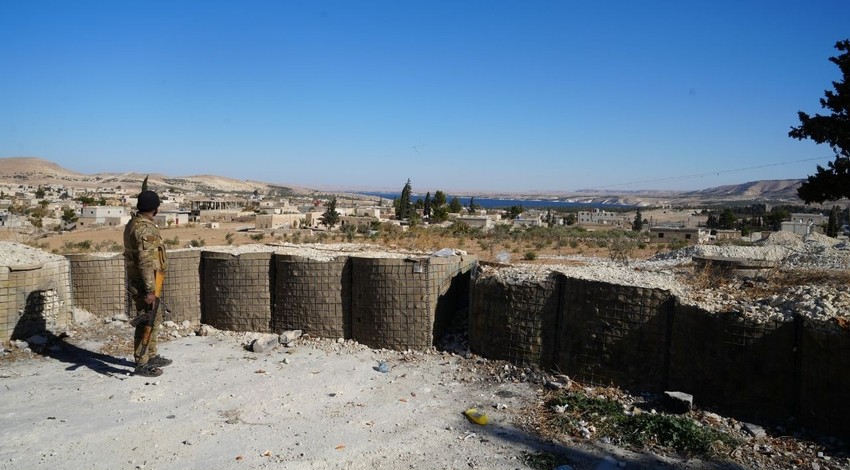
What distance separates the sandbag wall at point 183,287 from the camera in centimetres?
812

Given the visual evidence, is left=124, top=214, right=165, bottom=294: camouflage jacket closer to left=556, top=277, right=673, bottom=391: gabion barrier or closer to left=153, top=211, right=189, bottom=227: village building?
left=556, top=277, right=673, bottom=391: gabion barrier

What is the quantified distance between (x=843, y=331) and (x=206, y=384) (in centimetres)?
624

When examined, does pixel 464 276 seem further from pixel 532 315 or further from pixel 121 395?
pixel 121 395

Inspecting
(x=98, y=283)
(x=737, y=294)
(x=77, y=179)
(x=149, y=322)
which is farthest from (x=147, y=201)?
(x=77, y=179)

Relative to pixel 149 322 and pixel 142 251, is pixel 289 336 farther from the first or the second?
pixel 142 251

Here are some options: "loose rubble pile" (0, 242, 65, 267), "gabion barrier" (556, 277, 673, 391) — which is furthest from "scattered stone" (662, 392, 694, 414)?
"loose rubble pile" (0, 242, 65, 267)

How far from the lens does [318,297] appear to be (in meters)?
7.65

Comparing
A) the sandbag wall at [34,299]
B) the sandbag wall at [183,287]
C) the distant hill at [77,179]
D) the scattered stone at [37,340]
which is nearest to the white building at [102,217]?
the sandbag wall at [34,299]

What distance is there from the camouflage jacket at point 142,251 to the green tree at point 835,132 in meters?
14.7

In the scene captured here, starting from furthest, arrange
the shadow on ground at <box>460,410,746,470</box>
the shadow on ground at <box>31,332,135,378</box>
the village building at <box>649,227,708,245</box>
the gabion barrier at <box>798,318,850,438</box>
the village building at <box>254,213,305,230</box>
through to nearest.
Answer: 1. the village building at <box>254,213,305,230</box>
2. the village building at <box>649,227,708,245</box>
3. the shadow on ground at <box>31,332,135,378</box>
4. the gabion barrier at <box>798,318,850,438</box>
5. the shadow on ground at <box>460,410,746,470</box>

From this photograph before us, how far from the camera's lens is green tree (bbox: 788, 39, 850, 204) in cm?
1309

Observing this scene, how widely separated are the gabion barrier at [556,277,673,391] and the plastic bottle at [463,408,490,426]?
1.44 meters

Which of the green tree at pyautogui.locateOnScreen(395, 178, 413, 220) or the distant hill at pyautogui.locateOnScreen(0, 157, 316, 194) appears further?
the distant hill at pyautogui.locateOnScreen(0, 157, 316, 194)

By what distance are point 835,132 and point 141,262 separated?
15.0 m
